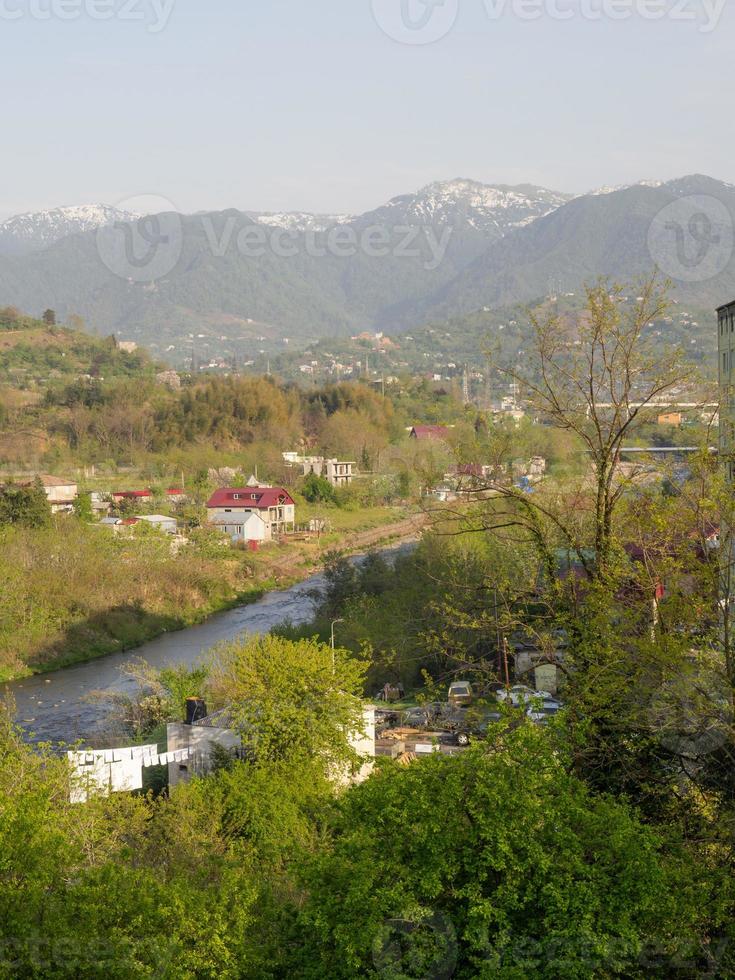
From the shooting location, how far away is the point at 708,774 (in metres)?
5.80

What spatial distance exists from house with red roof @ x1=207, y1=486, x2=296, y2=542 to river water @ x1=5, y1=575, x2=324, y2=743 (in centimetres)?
633

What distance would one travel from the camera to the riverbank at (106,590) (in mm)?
22188

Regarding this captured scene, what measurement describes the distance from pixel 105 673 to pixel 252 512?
15538 millimetres

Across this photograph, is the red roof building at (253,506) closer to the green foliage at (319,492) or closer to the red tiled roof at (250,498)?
the red tiled roof at (250,498)

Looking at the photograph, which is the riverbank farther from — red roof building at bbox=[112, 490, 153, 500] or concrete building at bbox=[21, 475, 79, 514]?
red roof building at bbox=[112, 490, 153, 500]

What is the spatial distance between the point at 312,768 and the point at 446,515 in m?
3.95

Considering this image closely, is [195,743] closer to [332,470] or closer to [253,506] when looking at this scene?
[253,506]

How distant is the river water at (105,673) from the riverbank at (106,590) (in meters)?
0.49

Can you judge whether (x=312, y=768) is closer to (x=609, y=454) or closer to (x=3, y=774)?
(x=3, y=774)

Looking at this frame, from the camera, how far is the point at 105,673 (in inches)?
806

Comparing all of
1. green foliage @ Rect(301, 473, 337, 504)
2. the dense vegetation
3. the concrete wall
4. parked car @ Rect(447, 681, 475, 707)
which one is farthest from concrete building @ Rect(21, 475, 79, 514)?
the dense vegetation

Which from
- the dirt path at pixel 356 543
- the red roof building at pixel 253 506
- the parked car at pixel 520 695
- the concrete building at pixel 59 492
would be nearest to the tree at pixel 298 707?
the parked car at pixel 520 695

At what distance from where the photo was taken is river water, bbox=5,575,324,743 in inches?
640

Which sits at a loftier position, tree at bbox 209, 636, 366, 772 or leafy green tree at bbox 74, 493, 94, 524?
tree at bbox 209, 636, 366, 772
